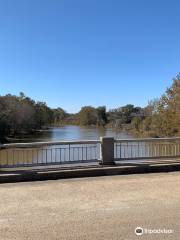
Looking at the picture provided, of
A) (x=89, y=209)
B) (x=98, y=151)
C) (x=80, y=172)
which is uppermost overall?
(x=98, y=151)

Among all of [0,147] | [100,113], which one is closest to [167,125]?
[0,147]

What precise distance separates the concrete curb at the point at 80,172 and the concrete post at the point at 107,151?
0.59m

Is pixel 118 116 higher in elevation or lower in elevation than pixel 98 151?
higher

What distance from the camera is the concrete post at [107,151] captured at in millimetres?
13531

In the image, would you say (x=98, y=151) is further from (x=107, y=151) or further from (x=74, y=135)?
(x=74, y=135)

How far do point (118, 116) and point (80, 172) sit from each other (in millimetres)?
154881

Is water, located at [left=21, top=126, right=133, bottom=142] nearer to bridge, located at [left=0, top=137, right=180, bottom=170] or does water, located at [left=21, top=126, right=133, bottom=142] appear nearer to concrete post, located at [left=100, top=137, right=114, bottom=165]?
bridge, located at [left=0, top=137, right=180, bottom=170]

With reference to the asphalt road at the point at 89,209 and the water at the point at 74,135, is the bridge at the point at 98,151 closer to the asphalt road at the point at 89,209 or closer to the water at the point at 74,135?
the asphalt road at the point at 89,209

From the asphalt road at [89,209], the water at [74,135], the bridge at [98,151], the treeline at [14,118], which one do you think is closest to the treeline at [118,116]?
the treeline at [14,118]

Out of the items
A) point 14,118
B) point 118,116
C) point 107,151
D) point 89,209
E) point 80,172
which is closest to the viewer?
point 89,209

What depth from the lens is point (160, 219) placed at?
7.06 meters

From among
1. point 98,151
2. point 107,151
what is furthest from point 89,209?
point 98,151

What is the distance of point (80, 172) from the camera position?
483 inches

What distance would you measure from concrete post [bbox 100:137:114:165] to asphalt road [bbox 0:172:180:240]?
6.00 feet
